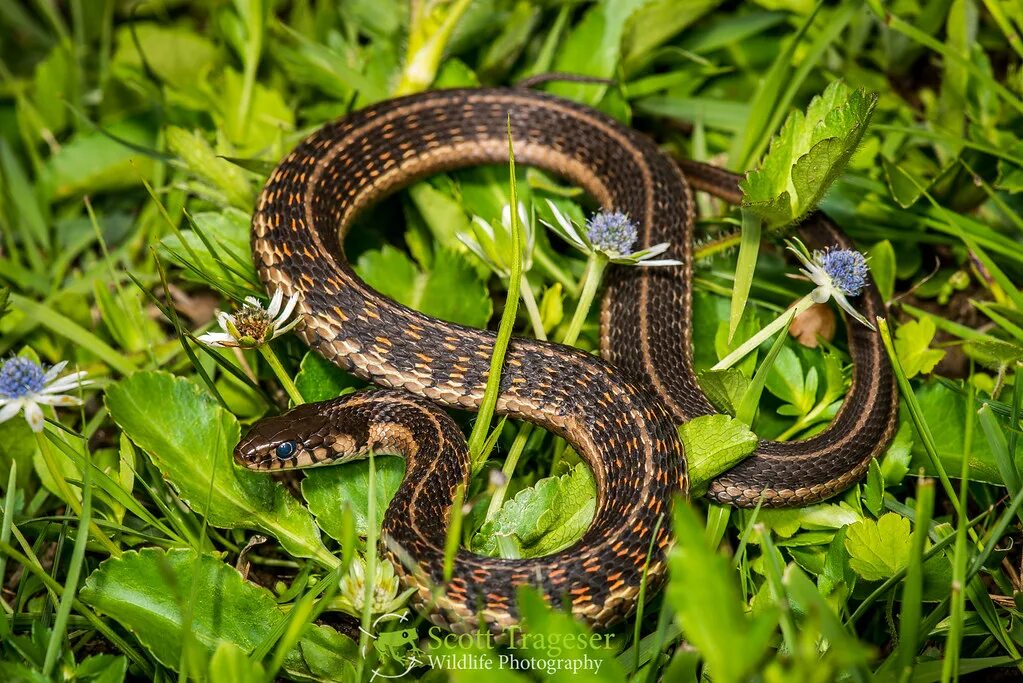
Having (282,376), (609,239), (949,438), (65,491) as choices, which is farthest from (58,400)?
(949,438)

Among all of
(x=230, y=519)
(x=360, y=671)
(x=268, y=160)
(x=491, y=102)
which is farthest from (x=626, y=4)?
(x=360, y=671)

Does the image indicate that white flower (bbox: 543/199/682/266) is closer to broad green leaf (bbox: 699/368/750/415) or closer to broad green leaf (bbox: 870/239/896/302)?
broad green leaf (bbox: 699/368/750/415)

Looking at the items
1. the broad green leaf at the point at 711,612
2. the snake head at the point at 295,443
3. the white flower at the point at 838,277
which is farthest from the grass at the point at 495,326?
the white flower at the point at 838,277

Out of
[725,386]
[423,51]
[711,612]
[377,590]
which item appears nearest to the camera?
[711,612]

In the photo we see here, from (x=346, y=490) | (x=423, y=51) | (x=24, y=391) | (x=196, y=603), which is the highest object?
(x=423, y=51)

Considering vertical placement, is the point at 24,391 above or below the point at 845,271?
below

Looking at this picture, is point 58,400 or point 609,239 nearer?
point 58,400

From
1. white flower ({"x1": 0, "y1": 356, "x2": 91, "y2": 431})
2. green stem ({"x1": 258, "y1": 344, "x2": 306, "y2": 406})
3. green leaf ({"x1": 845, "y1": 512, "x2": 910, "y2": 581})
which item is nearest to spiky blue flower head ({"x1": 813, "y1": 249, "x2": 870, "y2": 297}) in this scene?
green leaf ({"x1": 845, "y1": 512, "x2": 910, "y2": 581})

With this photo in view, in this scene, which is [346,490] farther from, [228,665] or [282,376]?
[228,665]
